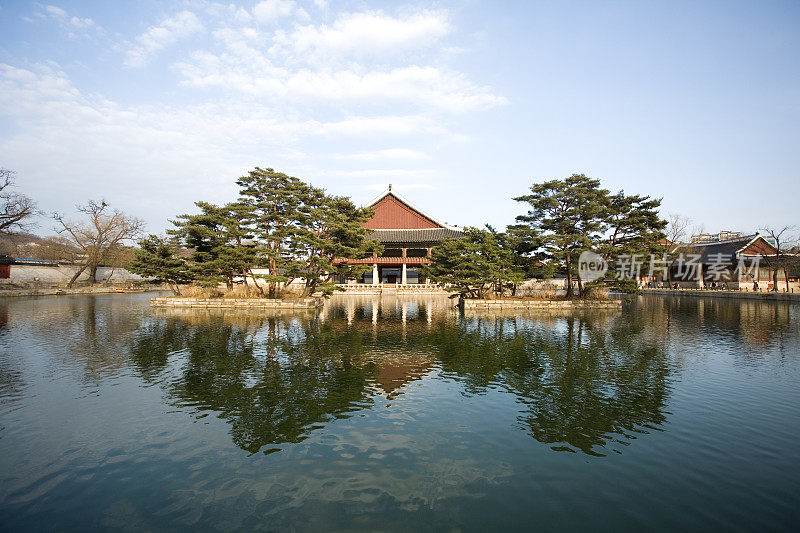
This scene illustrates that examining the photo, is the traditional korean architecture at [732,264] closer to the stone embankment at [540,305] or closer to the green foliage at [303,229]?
the stone embankment at [540,305]

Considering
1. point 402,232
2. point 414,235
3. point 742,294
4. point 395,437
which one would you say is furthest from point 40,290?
point 742,294

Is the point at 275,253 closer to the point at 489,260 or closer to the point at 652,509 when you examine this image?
the point at 489,260

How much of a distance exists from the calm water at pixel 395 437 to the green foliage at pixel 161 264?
1554cm

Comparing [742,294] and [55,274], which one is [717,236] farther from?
[55,274]

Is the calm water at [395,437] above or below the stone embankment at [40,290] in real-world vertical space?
below

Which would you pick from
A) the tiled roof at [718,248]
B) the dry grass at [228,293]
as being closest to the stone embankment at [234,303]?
the dry grass at [228,293]

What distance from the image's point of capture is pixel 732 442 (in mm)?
7410

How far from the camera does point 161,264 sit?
31.3m

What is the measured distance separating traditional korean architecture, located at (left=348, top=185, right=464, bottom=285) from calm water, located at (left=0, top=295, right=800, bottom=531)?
116ft

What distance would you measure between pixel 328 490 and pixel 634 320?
24.3 m

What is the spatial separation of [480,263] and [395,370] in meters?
18.6

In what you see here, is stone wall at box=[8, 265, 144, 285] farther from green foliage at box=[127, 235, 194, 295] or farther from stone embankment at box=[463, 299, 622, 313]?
stone embankment at box=[463, 299, 622, 313]

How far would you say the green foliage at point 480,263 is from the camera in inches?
Result: 1179

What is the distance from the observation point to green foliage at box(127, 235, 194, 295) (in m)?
30.9
